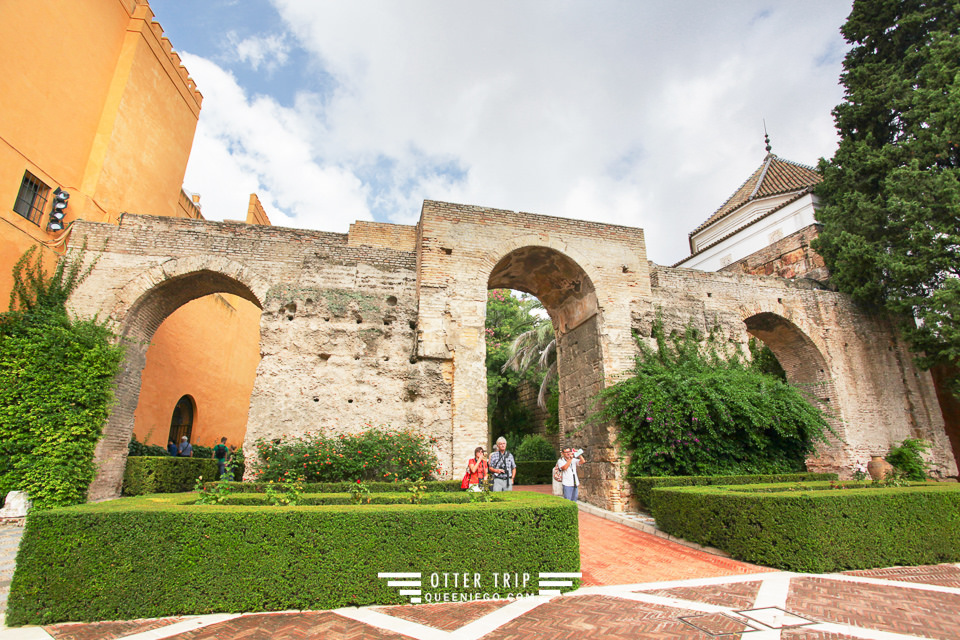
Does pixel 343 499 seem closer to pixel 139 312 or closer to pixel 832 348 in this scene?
pixel 139 312

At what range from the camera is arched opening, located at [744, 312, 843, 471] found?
39.9 ft

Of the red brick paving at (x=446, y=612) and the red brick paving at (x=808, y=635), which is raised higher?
the red brick paving at (x=808, y=635)

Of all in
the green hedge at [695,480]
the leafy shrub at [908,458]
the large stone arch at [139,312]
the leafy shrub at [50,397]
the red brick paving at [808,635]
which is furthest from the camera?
the leafy shrub at [908,458]

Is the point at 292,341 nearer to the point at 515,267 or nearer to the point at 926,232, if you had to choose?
the point at 515,267

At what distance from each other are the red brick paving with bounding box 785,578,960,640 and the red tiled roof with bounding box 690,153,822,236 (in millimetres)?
15906

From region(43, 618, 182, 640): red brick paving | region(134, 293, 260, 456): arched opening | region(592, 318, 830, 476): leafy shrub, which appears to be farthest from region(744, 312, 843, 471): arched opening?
region(134, 293, 260, 456): arched opening

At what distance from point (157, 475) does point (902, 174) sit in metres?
17.7

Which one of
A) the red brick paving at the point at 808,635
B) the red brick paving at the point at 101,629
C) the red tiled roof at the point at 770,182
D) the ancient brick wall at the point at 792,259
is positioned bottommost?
the red brick paving at the point at 101,629

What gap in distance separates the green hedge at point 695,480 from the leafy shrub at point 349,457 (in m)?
3.80

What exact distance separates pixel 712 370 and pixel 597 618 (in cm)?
775

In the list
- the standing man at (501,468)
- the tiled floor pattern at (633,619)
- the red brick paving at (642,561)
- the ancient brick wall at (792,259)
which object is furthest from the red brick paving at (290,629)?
the ancient brick wall at (792,259)

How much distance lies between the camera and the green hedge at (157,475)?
8.75 m

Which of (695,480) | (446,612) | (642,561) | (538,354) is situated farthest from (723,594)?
(538,354)

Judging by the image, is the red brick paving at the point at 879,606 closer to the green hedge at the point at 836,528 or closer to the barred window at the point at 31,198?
the green hedge at the point at 836,528
